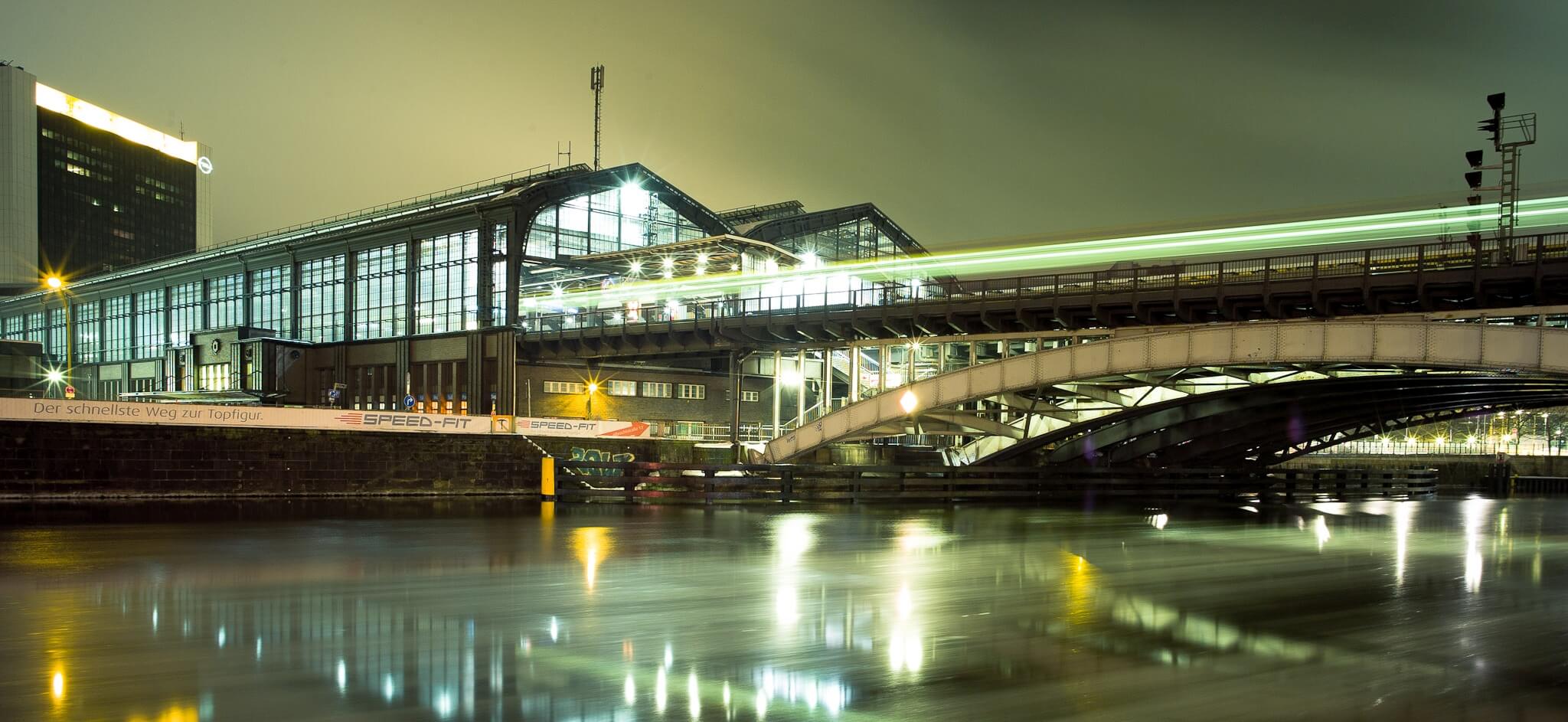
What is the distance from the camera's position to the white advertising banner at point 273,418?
3200cm

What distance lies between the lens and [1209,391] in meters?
42.0

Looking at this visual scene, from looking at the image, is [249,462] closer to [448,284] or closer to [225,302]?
[448,284]

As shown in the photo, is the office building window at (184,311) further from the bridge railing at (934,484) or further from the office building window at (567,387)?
the bridge railing at (934,484)

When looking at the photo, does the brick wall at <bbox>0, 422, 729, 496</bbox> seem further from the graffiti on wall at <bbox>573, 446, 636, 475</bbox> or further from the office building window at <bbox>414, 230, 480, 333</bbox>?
the office building window at <bbox>414, 230, 480, 333</bbox>

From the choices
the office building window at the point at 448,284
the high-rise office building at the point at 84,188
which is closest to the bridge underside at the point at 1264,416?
the office building window at the point at 448,284

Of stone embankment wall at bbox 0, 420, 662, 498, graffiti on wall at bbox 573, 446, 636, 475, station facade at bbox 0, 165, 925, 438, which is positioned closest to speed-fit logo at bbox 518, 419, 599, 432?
stone embankment wall at bbox 0, 420, 662, 498

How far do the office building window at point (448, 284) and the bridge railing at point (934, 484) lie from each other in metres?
31.2

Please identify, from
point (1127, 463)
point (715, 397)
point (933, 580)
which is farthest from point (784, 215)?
point (933, 580)

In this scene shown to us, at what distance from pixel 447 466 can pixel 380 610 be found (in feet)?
90.9

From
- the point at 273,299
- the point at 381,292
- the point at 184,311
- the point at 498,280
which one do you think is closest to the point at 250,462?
the point at 498,280

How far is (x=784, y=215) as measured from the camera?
91188mm

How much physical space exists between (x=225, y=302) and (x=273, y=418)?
57.2 m

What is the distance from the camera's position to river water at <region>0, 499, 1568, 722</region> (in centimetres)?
799

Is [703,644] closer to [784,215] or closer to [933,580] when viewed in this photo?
[933,580]
